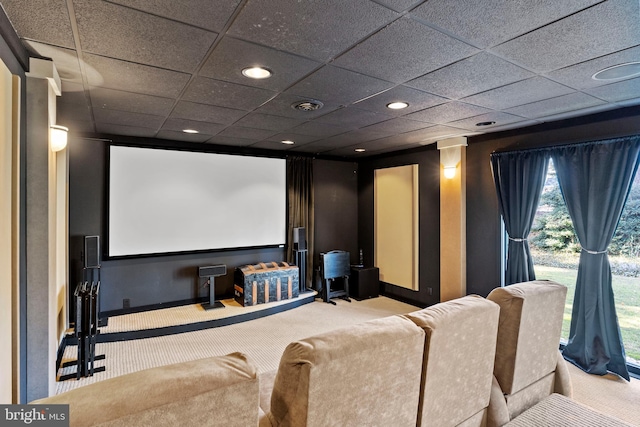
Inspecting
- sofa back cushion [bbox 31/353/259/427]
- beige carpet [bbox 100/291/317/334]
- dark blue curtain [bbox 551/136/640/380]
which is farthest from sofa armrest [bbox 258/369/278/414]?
dark blue curtain [bbox 551/136/640/380]

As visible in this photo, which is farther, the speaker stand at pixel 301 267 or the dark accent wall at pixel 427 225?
the speaker stand at pixel 301 267

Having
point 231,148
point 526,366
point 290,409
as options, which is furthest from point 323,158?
point 290,409

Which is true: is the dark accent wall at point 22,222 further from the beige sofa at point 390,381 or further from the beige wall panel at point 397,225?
the beige wall panel at point 397,225

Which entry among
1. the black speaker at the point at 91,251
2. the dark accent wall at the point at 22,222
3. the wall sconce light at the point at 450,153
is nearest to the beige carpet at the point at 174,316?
the black speaker at the point at 91,251

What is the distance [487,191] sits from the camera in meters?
4.25

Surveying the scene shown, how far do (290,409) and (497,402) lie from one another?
134 cm

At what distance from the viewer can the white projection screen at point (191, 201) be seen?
4.41 m

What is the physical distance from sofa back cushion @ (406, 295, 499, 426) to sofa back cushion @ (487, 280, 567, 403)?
0.68ft

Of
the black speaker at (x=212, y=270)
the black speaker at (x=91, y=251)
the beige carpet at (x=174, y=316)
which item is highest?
the black speaker at (x=91, y=251)

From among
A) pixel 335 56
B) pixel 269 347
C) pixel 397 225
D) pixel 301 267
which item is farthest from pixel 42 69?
pixel 397 225

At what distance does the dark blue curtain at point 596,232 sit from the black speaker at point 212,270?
4236 mm

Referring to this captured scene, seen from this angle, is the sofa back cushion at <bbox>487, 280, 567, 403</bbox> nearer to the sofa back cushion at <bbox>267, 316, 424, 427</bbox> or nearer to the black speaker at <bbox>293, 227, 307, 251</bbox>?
the sofa back cushion at <bbox>267, 316, 424, 427</bbox>

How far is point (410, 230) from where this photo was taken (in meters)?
5.37

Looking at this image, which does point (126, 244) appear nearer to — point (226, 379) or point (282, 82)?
point (282, 82)
